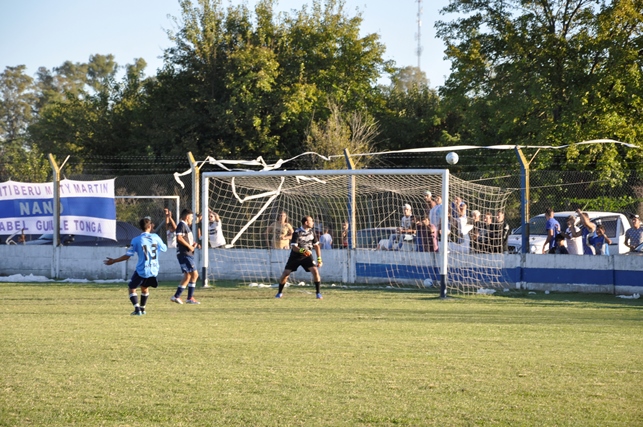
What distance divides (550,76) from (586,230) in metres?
14.7

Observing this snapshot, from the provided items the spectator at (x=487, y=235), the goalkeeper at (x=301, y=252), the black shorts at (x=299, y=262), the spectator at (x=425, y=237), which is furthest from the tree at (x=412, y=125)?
the black shorts at (x=299, y=262)

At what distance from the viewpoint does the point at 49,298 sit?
16.6 meters

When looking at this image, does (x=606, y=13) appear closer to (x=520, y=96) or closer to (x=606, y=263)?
(x=520, y=96)

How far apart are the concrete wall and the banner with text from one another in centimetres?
57

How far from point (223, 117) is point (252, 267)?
2003 cm

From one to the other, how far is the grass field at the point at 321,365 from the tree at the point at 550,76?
60.7ft

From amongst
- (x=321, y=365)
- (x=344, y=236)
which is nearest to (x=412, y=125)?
(x=344, y=236)

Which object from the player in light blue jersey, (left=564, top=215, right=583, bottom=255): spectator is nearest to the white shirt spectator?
(left=564, top=215, right=583, bottom=255): spectator

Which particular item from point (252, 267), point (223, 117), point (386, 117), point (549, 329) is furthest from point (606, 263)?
point (386, 117)

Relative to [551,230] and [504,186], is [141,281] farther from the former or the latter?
[504,186]

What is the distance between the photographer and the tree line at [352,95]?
3231 centimetres

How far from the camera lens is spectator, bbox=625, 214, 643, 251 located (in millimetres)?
19922

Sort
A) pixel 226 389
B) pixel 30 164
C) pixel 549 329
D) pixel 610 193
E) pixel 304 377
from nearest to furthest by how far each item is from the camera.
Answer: pixel 226 389 < pixel 304 377 < pixel 549 329 < pixel 610 193 < pixel 30 164

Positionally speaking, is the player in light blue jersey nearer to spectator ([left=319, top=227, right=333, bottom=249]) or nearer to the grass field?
the grass field
